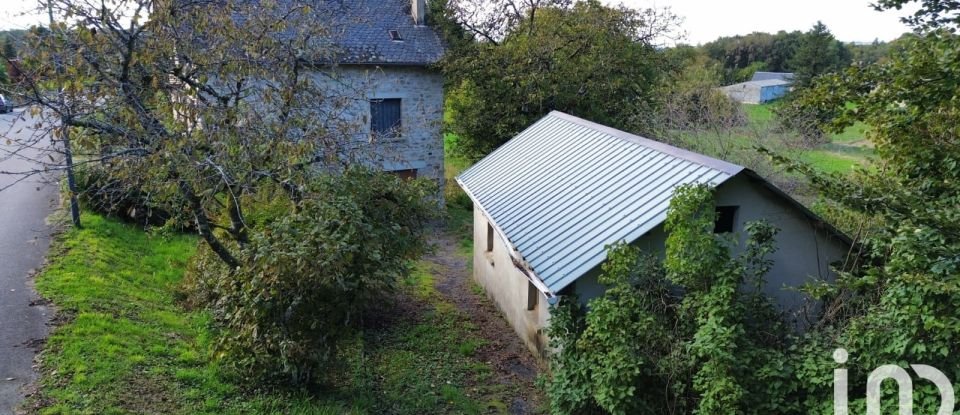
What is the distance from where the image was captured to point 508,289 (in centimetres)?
1250

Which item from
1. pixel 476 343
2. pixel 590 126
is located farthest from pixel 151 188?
pixel 590 126

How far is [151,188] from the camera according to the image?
8625mm

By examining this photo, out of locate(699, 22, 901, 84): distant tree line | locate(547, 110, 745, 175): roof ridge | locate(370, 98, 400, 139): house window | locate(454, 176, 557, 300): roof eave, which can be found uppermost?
locate(699, 22, 901, 84): distant tree line

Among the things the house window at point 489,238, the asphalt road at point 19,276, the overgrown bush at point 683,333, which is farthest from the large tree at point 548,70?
the overgrown bush at point 683,333

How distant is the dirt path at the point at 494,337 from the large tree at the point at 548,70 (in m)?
6.50

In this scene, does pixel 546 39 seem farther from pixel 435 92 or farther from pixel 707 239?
pixel 707 239

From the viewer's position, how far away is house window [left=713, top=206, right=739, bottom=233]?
896 cm

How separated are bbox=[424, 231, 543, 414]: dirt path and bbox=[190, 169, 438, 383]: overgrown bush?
2.72m

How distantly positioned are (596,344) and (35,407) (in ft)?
21.4

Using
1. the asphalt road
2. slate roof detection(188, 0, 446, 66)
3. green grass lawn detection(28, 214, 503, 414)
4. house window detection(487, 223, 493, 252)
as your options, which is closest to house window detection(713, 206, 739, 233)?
green grass lawn detection(28, 214, 503, 414)

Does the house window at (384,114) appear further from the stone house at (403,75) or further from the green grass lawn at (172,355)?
the green grass lawn at (172,355)

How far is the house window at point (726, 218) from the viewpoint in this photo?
8.96 metres

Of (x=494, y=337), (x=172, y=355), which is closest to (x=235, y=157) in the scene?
(x=172, y=355)

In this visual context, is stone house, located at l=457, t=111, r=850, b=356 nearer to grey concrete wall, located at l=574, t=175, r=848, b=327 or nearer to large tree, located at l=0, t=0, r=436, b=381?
grey concrete wall, located at l=574, t=175, r=848, b=327
